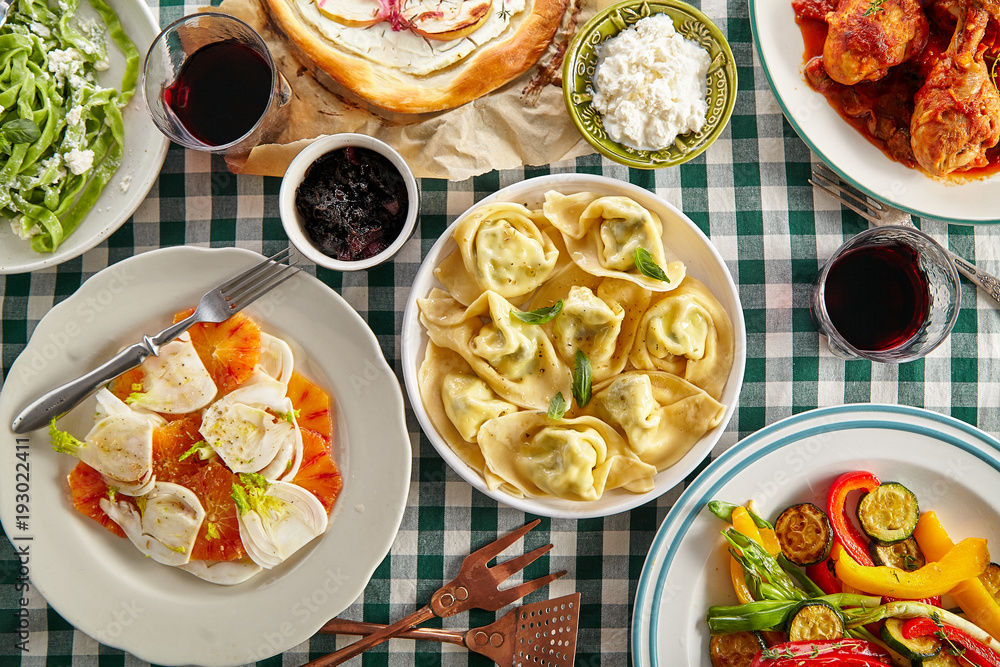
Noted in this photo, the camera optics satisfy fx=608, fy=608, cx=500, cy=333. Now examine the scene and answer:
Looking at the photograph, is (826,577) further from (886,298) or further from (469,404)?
(469,404)

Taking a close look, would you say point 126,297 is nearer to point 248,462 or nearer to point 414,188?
point 248,462

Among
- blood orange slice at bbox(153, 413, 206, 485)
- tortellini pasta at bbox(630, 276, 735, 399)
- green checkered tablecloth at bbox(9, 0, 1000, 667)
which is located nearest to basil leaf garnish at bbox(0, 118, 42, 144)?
green checkered tablecloth at bbox(9, 0, 1000, 667)

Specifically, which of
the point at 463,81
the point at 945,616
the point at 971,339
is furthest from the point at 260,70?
the point at 945,616

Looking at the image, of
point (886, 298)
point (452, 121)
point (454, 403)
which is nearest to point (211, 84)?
point (452, 121)

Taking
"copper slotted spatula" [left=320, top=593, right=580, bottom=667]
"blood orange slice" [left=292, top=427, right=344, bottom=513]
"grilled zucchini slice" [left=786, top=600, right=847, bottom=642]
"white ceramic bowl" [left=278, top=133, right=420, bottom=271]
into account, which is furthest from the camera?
"copper slotted spatula" [left=320, top=593, right=580, bottom=667]

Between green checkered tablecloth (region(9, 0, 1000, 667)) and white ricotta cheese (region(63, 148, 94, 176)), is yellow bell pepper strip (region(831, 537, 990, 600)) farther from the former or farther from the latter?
white ricotta cheese (region(63, 148, 94, 176))

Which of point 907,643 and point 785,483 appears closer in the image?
point 907,643
